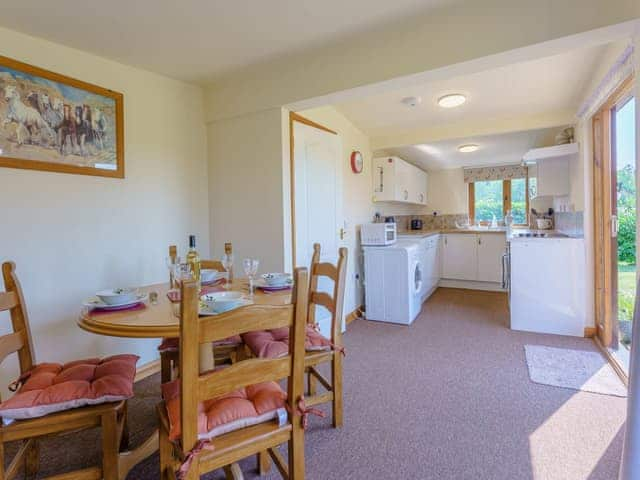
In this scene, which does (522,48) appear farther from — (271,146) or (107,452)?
(107,452)

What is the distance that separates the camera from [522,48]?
1.76 meters

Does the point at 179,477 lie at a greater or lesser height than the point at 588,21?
lesser

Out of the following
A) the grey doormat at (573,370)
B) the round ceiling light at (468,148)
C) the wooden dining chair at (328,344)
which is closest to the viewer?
the wooden dining chair at (328,344)

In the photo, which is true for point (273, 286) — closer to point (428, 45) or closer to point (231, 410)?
point (231, 410)

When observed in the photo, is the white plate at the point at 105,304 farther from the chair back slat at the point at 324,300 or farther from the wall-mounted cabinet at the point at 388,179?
the wall-mounted cabinet at the point at 388,179

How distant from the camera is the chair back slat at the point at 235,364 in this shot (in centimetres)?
91

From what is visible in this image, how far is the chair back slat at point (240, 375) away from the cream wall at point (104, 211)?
65.4 inches

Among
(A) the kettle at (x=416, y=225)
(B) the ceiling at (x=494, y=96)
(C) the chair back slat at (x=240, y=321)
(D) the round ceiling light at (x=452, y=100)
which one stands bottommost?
(C) the chair back slat at (x=240, y=321)

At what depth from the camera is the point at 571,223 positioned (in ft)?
11.7

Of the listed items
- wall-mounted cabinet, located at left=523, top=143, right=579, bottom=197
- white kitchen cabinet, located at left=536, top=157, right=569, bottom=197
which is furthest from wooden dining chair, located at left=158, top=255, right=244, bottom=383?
white kitchen cabinet, located at left=536, top=157, right=569, bottom=197

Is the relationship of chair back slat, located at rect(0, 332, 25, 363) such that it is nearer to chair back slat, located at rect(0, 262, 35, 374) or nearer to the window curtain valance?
chair back slat, located at rect(0, 262, 35, 374)

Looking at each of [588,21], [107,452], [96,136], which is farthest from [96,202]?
[588,21]

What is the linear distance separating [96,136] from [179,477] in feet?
7.02

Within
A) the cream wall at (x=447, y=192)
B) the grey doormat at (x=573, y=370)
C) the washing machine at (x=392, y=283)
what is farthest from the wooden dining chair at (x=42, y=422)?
the cream wall at (x=447, y=192)
